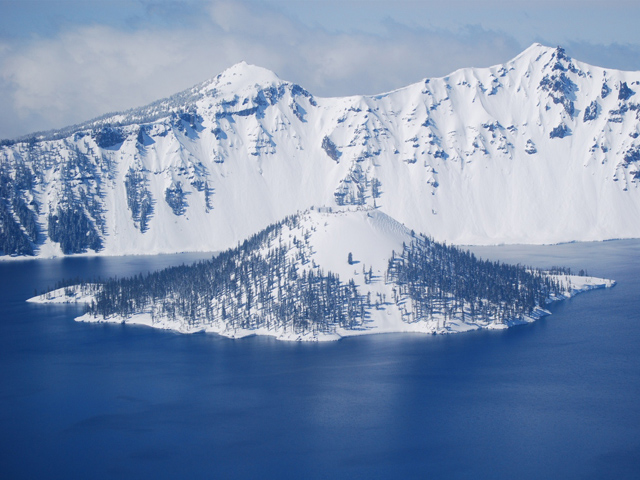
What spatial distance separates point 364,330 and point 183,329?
49178 mm

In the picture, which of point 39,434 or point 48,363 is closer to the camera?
point 39,434

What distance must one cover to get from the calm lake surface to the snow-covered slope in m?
8.90

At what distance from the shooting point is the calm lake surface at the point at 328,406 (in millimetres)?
89625

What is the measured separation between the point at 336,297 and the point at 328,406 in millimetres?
60576

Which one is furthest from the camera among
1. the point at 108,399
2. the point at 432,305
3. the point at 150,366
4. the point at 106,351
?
the point at 432,305

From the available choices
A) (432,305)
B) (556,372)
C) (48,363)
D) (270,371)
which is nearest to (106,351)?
(48,363)

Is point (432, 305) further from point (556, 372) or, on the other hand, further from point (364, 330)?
point (556, 372)

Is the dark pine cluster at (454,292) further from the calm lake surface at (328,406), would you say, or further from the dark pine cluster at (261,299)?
the dark pine cluster at (261,299)

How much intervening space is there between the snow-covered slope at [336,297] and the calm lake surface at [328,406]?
890 cm

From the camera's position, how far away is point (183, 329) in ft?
559

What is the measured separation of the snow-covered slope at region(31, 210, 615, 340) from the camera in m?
164

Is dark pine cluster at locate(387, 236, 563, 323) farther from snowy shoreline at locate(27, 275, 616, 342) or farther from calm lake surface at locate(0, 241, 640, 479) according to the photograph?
calm lake surface at locate(0, 241, 640, 479)

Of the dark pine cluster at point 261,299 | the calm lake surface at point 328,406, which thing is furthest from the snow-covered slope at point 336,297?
the calm lake surface at point 328,406

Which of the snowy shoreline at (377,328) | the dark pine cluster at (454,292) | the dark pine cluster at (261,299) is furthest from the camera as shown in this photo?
the dark pine cluster at (454,292)
